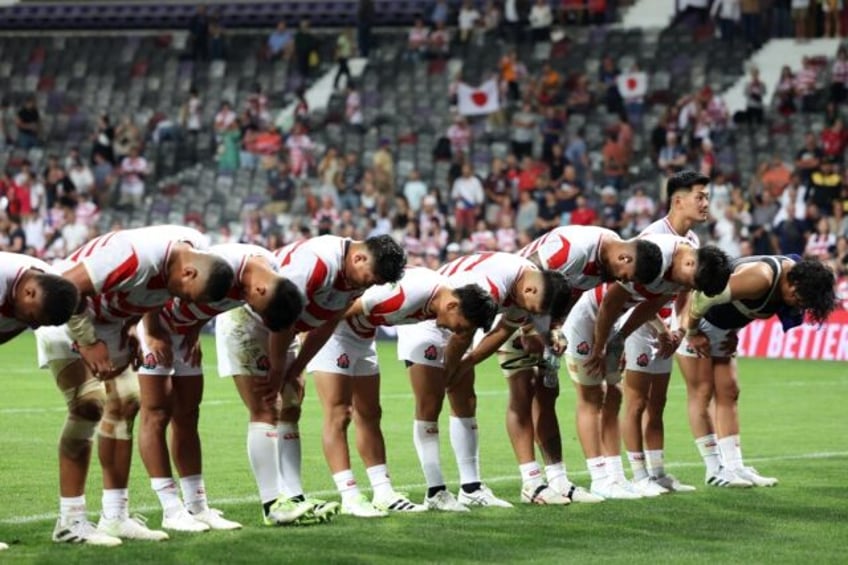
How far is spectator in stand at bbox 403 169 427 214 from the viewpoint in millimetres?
34688

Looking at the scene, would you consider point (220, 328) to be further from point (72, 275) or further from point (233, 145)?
point (233, 145)

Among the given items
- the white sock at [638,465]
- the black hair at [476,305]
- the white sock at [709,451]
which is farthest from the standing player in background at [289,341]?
the white sock at [709,451]

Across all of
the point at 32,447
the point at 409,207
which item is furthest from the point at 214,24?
the point at 32,447

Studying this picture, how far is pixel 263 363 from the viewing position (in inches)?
423

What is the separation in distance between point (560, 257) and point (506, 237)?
775 inches

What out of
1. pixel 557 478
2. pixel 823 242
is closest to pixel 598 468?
pixel 557 478

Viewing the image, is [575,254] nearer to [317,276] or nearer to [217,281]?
[317,276]

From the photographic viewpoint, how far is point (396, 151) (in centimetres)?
3734

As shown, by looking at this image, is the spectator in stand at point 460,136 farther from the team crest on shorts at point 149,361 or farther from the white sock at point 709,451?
the team crest on shorts at point 149,361

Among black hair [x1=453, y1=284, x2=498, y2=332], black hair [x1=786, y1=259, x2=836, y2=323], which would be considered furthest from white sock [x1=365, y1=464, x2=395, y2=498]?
black hair [x1=786, y1=259, x2=836, y2=323]

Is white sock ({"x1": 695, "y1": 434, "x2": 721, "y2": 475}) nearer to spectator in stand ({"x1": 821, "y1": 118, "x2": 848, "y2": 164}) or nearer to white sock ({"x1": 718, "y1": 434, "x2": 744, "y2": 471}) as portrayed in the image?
white sock ({"x1": 718, "y1": 434, "x2": 744, "y2": 471})

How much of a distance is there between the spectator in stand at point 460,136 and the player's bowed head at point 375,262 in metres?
25.8

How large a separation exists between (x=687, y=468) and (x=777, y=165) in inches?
711

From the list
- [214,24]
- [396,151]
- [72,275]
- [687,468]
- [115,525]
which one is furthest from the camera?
[214,24]
